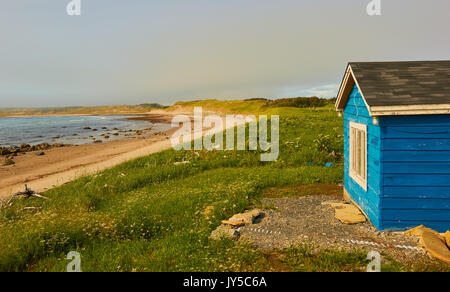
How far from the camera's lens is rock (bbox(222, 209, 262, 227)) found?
7680 millimetres

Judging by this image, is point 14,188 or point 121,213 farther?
point 14,188

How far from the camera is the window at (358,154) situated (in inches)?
322

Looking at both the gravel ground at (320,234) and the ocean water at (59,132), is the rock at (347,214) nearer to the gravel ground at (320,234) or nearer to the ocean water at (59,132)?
the gravel ground at (320,234)

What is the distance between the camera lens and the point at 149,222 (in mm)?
8109

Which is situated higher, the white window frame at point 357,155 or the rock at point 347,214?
the white window frame at point 357,155

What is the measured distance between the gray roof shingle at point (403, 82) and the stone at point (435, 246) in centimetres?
302

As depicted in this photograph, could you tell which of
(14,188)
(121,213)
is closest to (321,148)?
(121,213)

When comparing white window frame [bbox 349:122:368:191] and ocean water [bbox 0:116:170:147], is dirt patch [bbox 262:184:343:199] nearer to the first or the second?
white window frame [bbox 349:122:368:191]

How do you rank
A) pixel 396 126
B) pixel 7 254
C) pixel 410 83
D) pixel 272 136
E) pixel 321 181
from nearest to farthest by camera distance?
pixel 7 254, pixel 396 126, pixel 410 83, pixel 321 181, pixel 272 136

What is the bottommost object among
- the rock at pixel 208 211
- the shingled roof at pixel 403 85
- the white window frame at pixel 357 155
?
the rock at pixel 208 211

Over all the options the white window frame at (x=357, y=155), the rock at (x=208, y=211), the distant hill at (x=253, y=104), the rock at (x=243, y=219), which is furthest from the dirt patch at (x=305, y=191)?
the distant hill at (x=253, y=104)

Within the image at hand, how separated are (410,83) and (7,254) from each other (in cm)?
1045

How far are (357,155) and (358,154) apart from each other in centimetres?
6
